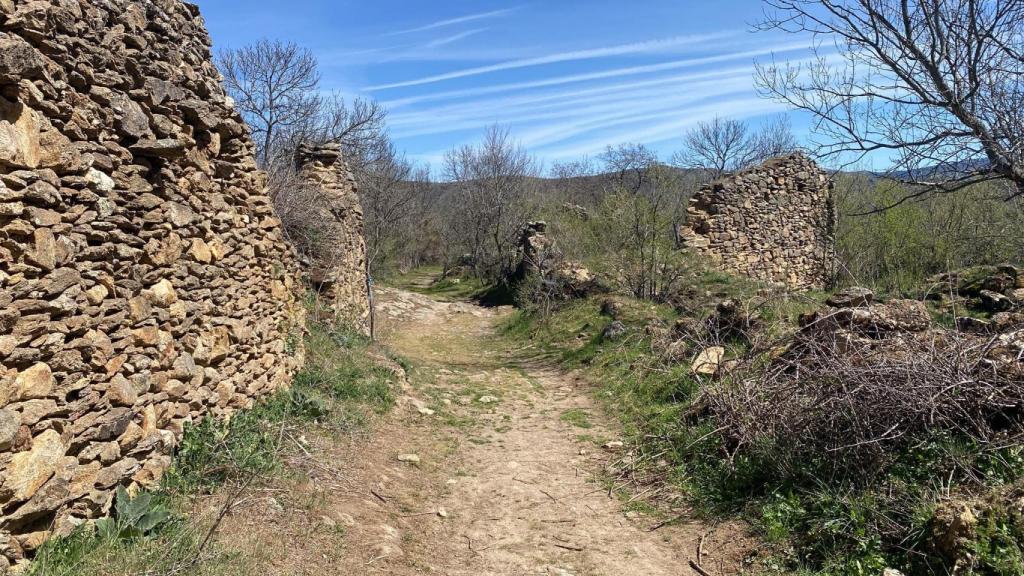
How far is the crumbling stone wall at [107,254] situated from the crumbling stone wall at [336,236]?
10.7ft

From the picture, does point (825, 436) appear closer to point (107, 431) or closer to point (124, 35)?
point (107, 431)

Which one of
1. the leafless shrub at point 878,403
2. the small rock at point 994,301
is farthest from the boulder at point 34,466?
the small rock at point 994,301

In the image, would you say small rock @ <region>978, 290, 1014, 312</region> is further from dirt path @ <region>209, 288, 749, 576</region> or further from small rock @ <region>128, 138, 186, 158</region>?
small rock @ <region>128, 138, 186, 158</region>

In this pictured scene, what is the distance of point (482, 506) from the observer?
16.8ft

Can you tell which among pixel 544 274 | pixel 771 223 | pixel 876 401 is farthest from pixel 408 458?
pixel 771 223

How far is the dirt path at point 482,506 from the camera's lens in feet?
13.2

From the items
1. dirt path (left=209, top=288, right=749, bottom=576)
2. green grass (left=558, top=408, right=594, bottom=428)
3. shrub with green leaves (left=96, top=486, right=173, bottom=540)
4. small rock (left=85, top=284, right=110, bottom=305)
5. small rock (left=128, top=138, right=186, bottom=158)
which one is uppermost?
small rock (left=128, top=138, right=186, bottom=158)

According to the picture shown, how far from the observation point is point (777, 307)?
29.4ft

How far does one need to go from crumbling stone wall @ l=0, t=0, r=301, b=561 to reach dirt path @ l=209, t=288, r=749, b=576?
104 cm

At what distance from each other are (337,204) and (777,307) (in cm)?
690

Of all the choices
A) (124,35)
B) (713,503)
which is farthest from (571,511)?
(124,35)

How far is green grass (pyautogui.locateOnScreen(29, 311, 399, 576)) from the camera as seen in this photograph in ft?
9.71

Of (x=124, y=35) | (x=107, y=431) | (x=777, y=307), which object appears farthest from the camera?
(x=777, y=307)

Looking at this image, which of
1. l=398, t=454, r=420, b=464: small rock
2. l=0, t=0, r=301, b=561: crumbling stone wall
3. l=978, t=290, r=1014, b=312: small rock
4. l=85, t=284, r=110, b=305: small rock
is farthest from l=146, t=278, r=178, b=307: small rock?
l=978, t=290, r=1014, b=312: small rock
